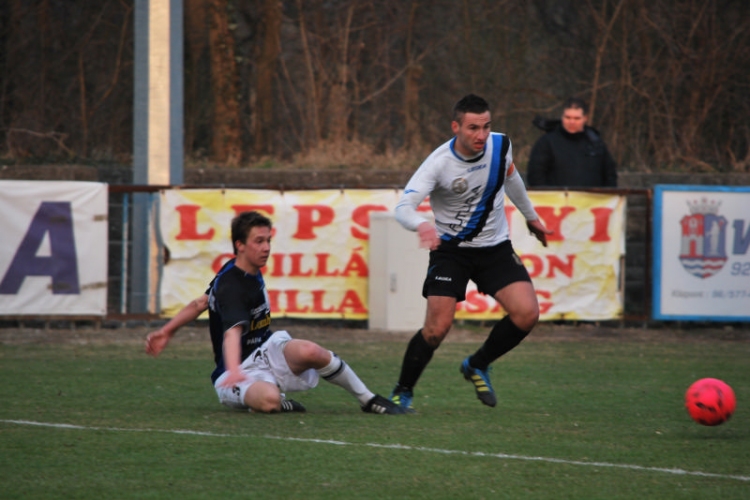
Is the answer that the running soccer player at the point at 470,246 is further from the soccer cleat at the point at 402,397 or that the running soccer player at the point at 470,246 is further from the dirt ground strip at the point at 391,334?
the dirt ground strip at the point at 391,334

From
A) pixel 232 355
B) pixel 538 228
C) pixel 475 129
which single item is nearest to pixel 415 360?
pixel 538 228

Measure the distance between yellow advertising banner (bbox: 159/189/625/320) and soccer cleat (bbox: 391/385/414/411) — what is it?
481cm

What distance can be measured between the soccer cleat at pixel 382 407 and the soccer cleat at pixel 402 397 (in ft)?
0.25

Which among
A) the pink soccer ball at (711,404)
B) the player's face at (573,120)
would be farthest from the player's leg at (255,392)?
the player's face at (573,120)

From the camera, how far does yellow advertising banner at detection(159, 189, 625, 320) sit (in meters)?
11.7

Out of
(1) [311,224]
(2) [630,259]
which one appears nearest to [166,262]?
(1) [311,224]

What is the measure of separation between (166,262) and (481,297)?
3.21 m

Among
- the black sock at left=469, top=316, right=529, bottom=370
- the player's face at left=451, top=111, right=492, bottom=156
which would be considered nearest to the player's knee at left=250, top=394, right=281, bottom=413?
the black sock at left=469, top=316, right=529, bottom=370

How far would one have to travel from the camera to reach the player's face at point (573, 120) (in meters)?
11.1

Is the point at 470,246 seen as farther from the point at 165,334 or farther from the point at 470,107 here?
the point at 165,334

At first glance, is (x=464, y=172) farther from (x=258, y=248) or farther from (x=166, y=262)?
(x=166, y=262)

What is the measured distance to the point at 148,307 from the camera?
1179 centimetres

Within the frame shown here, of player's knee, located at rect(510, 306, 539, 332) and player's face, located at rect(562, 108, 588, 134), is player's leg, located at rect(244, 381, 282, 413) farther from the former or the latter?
player's face, located at rect(562, 108, 588, 134)

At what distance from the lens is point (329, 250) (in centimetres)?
1179
